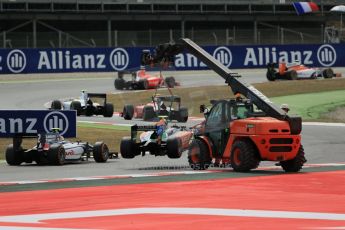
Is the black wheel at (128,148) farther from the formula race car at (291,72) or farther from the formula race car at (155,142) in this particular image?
the formula race car at (291,72)

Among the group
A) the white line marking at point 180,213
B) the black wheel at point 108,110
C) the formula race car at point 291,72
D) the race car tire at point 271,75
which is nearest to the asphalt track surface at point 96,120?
the black wheel at point 108,110

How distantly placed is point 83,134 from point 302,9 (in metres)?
40.3

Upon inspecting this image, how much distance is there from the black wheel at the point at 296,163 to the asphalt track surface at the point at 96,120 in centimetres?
252

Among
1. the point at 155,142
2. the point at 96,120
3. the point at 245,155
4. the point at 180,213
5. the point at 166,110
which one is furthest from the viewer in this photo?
the point at 96,120

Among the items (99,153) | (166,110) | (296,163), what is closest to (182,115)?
(166,110)

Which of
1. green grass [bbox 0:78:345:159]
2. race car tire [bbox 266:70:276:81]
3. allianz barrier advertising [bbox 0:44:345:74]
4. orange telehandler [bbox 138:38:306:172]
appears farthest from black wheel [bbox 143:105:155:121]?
race car tire [bbox 266:70:276:81]

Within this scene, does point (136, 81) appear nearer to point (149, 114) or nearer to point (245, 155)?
point (149, 114)

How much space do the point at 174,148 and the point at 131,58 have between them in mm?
31456

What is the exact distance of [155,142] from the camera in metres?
19.5

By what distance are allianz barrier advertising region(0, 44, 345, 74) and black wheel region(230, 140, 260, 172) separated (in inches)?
1238

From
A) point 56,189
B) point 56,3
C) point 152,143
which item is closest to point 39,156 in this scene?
point 152,143

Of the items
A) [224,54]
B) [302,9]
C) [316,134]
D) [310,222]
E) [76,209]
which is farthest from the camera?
[302,9]

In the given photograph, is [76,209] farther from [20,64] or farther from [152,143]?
[20,64]

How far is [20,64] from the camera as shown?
4756 centimetres
